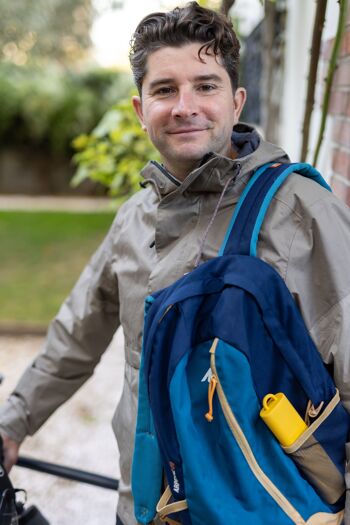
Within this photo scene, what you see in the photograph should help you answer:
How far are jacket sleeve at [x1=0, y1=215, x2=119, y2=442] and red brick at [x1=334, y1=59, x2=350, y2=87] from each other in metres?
0.95

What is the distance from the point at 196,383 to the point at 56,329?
77 cm

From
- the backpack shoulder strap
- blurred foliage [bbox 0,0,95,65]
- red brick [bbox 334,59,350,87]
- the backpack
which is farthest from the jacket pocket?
blurred foliage [bbox 0,0,95,65]

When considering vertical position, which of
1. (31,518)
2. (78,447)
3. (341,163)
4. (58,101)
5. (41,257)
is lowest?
(41,257)

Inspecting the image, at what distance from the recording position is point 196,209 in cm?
134

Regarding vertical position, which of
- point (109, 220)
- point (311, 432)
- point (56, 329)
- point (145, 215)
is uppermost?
point (145, 215)

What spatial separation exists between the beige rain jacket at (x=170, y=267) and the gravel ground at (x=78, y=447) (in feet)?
3.64

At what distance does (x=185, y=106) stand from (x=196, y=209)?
8.9 inches

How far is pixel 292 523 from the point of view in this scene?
1.10 m

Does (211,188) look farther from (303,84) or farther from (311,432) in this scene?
(303,84)

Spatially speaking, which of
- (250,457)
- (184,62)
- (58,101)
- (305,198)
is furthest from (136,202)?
(58,101)

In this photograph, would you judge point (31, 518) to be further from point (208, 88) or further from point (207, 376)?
point (208, 88)

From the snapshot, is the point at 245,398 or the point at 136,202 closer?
the point at 245,398

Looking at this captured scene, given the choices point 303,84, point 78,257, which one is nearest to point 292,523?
point 303,84

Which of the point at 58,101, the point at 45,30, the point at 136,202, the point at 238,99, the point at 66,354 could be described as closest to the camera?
the point at 238,99
